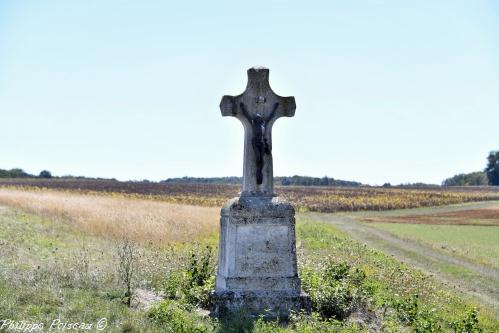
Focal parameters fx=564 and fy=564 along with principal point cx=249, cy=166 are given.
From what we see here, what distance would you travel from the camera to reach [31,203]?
74.4 feet

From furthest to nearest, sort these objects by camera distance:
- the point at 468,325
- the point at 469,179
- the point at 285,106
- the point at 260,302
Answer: the point at 469,179 < the point at 285,106 < the point at 260,302 < the point at 468,325

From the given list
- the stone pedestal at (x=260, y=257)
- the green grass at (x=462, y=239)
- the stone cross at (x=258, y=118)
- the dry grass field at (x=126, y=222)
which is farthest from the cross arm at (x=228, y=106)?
the green grass at (x=462, y=239)

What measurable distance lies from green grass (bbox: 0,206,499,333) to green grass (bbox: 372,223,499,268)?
7.78 m

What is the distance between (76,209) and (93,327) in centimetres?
1607

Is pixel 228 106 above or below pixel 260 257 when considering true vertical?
above

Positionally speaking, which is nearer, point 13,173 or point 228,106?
point 228,106

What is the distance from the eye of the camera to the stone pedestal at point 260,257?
833cm

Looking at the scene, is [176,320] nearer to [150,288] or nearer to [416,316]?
[150,288]

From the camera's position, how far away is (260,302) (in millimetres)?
8289

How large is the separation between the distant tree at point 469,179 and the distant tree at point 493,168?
4.34m

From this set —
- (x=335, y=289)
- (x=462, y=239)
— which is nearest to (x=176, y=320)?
(x=335, y=289)

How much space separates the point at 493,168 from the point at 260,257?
13180 centimetres

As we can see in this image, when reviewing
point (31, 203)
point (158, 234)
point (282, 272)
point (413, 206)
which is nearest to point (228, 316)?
point (282, 272)

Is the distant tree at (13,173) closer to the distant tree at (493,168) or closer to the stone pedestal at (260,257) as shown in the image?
the distant tree at (493,168)
